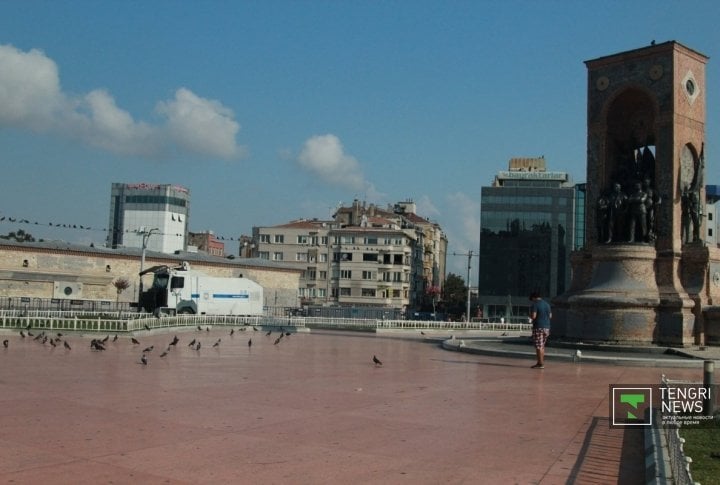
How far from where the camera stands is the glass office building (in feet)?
312

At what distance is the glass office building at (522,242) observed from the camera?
3748 inches

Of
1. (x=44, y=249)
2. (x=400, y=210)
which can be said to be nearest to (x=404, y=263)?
(x=400, y=210)

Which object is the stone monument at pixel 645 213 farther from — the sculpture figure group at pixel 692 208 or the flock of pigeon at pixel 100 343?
the flock of pigeon at pixel 100 343

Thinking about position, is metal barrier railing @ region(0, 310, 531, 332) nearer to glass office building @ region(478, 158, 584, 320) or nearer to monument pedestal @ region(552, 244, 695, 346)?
monument pedestal @ region(552, 244, 695, 346)

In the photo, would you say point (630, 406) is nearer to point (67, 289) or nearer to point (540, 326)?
point (540, 326)

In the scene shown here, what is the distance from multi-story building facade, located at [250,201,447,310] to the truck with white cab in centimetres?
3846

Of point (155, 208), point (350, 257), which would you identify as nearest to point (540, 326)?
point (350, 257)

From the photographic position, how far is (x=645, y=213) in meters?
23.3

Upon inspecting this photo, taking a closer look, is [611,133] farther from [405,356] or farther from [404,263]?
[404,263]

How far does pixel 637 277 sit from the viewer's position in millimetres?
22609

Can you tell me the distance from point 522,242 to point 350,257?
21.2m

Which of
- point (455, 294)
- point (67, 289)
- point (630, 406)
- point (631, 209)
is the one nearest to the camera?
point (630, 406)

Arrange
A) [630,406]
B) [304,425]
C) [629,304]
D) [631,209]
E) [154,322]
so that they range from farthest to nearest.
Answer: [154,322] < [631,209] < [629,304] < [630,406] < [304,425]

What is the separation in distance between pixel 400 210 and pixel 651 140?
97.7 meters
